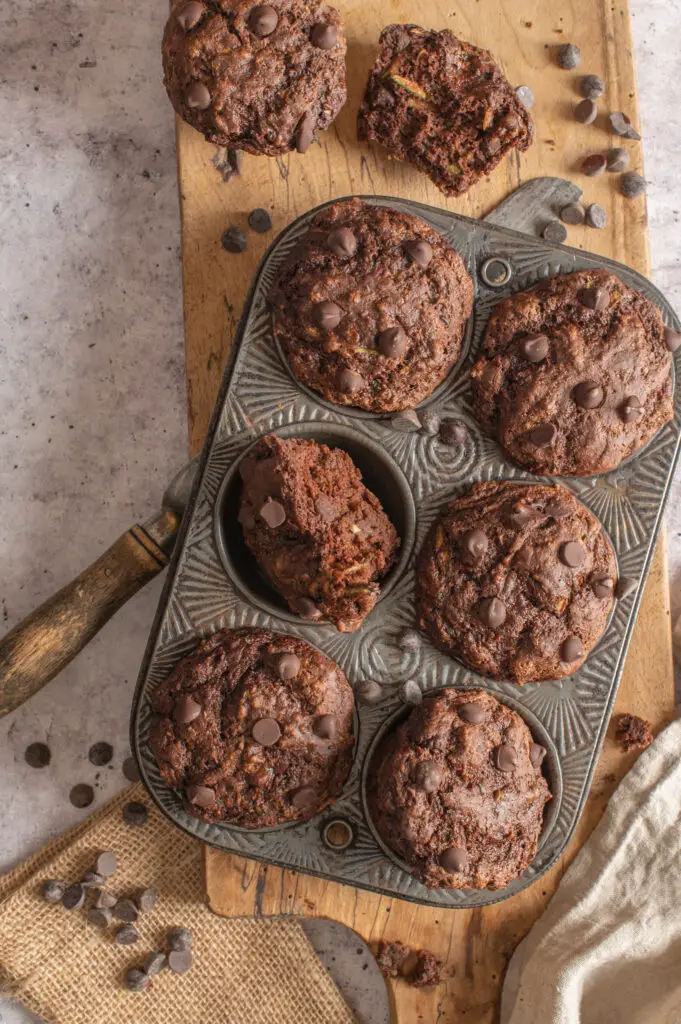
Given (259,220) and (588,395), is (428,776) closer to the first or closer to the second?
(588,395)

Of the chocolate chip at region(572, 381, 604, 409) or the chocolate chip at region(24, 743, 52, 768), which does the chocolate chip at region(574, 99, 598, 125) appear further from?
the chocolate chip at region(24, 743, 52, 768)

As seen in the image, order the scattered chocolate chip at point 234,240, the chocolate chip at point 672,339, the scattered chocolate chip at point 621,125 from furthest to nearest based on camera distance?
the scattered chocolate chip at point 621,125
the scattered chocolate chip at point 234,240
the chocolate chip at point 672,339

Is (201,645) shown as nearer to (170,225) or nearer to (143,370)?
(143,370)

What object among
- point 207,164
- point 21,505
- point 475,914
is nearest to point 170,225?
point 207,164

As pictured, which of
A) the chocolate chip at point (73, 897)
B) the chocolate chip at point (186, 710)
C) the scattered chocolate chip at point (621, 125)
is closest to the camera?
the chocolate chip at point (186, 710)

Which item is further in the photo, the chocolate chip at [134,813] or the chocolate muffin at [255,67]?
the chocolate chip at [134,813]

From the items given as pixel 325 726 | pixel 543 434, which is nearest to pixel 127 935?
pixel 325 726

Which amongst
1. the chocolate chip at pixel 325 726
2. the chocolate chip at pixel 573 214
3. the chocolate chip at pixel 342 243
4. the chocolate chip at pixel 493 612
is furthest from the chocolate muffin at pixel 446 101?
the chocolate chip at pixel 325 726

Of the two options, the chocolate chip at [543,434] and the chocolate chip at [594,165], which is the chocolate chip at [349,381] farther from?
the chocolate chip at [594,165]
